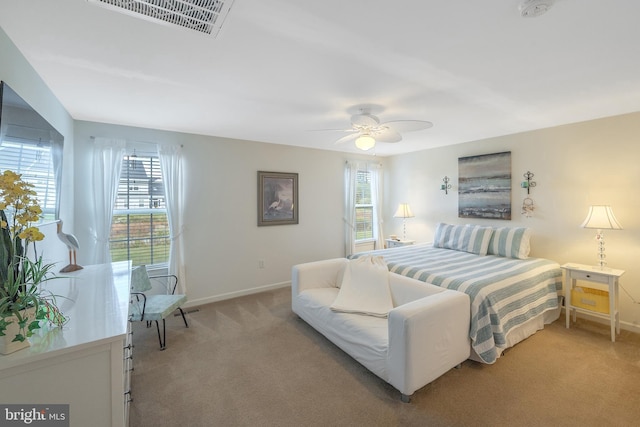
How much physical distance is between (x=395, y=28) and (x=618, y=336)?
3.76 meters

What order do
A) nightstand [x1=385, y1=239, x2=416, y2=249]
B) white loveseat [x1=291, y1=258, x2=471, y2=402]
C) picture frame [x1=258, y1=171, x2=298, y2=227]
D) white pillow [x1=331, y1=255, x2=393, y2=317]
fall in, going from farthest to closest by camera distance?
nightstand [x1=385, y1=239, x2=416, y2=249], picture frame [x1=258, y1=171, x2=298, y2=227], white pillow [x1=331, y1=255, x2=393, y2=317], white loveseat [x1=291, y1=258, x2=471, y2=402]

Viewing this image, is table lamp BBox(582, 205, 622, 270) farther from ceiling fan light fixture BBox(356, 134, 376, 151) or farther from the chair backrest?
the chair backrest

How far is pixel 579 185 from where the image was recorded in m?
3.22

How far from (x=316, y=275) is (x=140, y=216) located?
7.80 ft

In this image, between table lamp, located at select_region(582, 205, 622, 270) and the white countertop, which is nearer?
the white countertop

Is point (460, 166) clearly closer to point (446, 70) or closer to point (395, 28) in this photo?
point (446, 70)

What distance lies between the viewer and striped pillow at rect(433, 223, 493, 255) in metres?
3.64

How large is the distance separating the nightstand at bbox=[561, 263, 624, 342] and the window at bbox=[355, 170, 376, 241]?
3.12 meters

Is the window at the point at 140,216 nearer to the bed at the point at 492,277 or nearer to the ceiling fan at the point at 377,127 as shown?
the ceiling fan at the point at 377,127

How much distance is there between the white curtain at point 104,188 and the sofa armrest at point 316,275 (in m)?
2.21

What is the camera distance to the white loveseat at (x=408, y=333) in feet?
6.17

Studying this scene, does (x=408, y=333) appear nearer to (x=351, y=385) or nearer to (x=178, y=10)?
(x=351, y=385)

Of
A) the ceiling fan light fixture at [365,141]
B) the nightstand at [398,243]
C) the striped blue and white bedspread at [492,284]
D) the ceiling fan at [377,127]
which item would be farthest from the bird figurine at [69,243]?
the nightstand at [398,243]

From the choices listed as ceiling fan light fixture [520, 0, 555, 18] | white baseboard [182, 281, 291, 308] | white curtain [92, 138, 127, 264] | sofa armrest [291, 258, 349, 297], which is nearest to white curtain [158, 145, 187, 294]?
white baseboard [182, 281, 291, 308]
